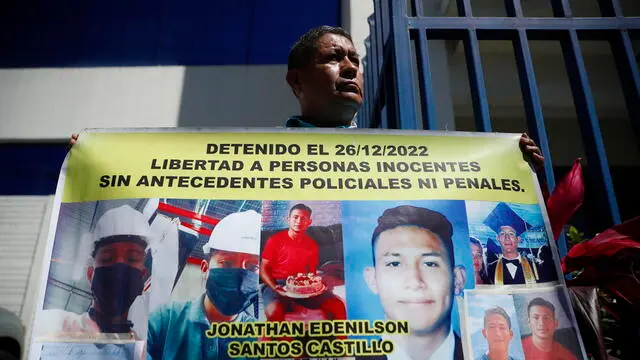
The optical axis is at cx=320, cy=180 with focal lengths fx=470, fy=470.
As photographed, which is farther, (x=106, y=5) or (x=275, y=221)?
(x=106, y=5)

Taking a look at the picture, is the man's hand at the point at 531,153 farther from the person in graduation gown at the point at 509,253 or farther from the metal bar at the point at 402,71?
the metal bar at the point at 402,71

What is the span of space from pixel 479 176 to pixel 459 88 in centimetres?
278

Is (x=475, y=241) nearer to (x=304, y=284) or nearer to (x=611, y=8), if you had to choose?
(x=304, y=284)

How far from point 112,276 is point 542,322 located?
0.80 metres

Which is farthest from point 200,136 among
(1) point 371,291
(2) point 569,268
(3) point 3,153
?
(3) point 3,153

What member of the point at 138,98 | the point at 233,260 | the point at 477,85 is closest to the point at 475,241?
the point at 233,260

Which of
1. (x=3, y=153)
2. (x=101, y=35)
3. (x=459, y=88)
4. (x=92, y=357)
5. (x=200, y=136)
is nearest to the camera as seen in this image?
(x=92, y=357)

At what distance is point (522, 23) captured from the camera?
175 centimetres

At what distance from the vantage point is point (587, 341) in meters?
0.97

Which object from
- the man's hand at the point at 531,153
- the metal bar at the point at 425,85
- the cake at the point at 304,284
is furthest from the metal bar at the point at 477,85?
the cake at the point at 304,284

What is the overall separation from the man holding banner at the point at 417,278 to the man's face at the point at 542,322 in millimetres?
148

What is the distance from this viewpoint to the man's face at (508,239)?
936 millimetres

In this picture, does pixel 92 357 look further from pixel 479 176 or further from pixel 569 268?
pixel 569 268

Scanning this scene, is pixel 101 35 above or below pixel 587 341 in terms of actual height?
above
